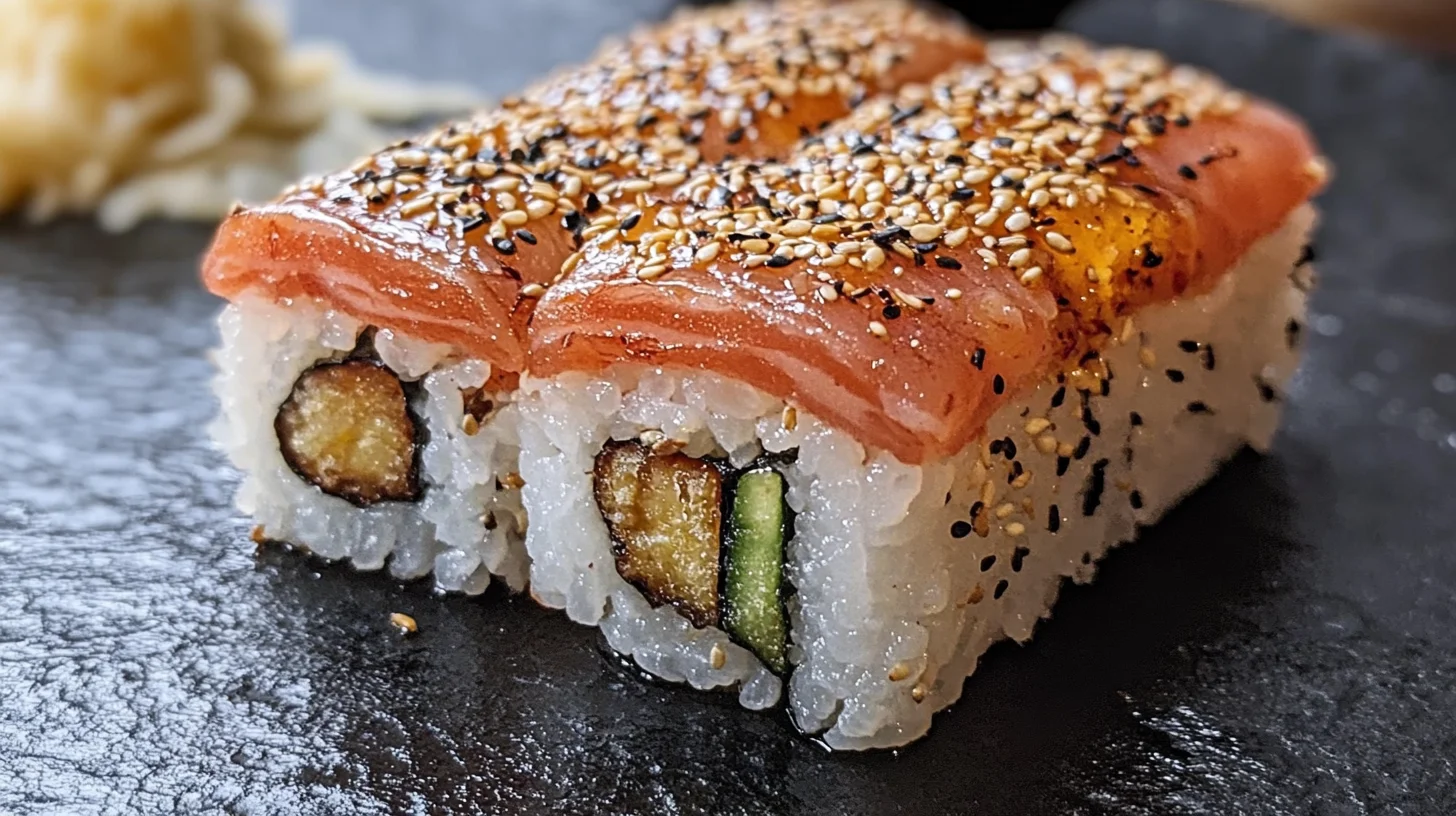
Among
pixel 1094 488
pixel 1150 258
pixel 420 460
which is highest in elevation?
pixel 1150 258

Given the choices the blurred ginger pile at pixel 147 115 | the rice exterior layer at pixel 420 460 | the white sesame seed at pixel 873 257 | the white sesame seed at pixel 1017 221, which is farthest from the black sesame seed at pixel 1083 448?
the blurred ginger pile at pixel 147 115

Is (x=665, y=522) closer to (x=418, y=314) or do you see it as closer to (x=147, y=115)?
(x=418, y=314)

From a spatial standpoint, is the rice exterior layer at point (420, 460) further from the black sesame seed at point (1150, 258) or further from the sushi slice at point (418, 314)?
the black sesame seed at point (1150, 258)

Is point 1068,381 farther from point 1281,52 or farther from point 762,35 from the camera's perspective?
point 1281,52

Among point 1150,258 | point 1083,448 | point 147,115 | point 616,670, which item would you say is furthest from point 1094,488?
point 147,115

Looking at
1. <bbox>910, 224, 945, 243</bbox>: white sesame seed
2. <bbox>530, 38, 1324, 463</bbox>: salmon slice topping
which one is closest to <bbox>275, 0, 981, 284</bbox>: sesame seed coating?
<bbox>530, 38, 1324, 463</bbox>: salmon slice topping

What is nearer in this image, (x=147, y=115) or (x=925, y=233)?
(x=925, y=233)

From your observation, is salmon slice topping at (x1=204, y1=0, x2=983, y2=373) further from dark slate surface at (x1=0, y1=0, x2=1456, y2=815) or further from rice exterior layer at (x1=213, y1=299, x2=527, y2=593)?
dark slate surface at (x1=0, y1=0, x2=1456, y2=815)
